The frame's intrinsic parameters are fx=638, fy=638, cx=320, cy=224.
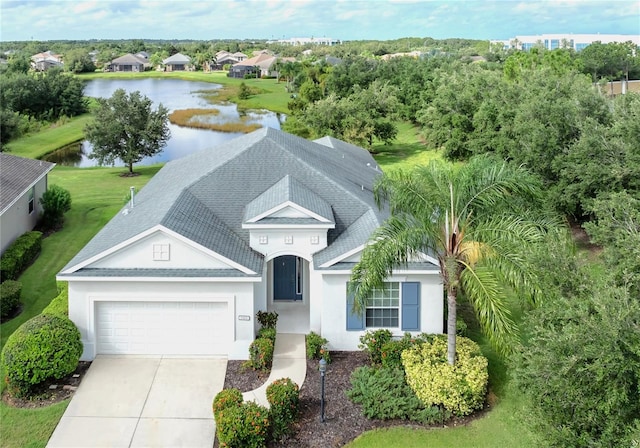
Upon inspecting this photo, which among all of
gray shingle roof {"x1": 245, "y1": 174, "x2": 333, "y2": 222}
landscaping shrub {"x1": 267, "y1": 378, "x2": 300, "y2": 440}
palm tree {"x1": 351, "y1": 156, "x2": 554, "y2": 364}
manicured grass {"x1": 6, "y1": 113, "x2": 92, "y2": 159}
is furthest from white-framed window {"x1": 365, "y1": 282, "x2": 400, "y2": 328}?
manicured grass {"x1": 6, "y1": 113, "x2": 92, "y2": 159}

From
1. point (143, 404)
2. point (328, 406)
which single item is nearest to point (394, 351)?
point (328, 406)

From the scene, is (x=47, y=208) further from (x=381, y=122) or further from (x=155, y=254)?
(x=381, y=122)

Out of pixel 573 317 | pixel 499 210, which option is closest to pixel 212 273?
pixel 499 210

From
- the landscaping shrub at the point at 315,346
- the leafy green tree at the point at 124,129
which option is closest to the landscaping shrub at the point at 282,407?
the landscaping shrub at the point at 315,346

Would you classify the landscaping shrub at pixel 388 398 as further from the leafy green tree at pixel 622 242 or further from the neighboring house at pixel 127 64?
the neighboring house at pixel 127 64

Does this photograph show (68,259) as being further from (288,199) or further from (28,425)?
(28,425)

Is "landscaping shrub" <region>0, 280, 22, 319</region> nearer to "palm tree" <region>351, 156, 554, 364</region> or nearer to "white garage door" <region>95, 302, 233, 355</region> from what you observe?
"white garage door" <region>95, 302, 233, 355</region>
